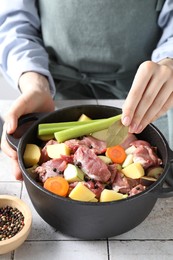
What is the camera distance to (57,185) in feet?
2.53

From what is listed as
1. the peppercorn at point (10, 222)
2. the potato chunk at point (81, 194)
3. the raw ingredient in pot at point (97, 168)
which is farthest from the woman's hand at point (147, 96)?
the peppercorn at point (10, 222)

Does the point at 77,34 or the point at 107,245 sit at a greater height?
the point at 77,34

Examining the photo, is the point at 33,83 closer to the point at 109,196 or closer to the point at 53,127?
the point at 53,127

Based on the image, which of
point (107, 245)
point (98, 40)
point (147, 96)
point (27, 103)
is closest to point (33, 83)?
point (27, 103)

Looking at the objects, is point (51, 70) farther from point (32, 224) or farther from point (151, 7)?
point (32, 224)

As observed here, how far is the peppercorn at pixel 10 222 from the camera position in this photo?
2.52 ft

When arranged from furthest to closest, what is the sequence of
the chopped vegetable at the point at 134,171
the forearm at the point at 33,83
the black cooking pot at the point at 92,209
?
the forearm at the point at 33,83 < the chopped vegetable at the point at 134,171 < the black cooking pot at the point at 92,209

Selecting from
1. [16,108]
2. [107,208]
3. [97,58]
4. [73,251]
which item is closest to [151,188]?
[107,208]

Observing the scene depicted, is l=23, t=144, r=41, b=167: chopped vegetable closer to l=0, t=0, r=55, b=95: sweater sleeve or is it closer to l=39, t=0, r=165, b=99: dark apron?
l=0, t=0, r=55, b=95: sweater sleeve

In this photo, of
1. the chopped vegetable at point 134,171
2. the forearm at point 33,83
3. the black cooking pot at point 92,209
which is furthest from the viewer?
the forearm at point 33,83

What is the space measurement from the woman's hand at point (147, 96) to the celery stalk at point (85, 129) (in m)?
0.07

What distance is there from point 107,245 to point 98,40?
1.90 ft

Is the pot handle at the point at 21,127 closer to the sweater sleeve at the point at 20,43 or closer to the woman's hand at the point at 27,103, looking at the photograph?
the woman's hand at the point at 27,103

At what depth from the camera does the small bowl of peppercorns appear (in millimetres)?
745
